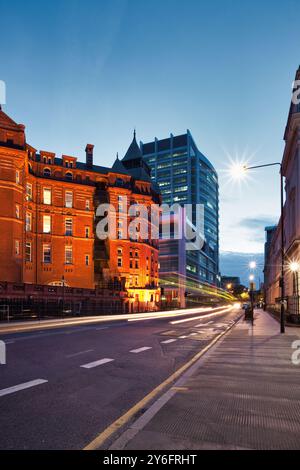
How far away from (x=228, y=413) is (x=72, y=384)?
4.07 m

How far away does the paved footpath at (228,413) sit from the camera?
520 cm

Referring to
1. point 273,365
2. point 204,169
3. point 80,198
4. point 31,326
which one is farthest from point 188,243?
point 273,365

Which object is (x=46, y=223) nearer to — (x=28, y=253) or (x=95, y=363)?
(x=28, y=253)

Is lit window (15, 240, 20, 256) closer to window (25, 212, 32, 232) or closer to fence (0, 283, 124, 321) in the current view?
window (25, 212, 32, 232)

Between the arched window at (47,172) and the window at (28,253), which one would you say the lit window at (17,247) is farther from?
the arched window at (47,172)

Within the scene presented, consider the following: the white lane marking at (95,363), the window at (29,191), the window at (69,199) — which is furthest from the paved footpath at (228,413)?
the window at (69,199)

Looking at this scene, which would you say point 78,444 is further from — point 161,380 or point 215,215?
point 215,215

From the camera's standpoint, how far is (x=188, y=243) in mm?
132750

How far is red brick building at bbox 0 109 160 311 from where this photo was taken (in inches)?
1930

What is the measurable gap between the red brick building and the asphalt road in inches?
1316

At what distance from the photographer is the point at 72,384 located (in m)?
9.06

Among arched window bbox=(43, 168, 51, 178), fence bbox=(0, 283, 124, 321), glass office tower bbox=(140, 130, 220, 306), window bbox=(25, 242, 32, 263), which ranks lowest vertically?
fence bbox=(0, 283, 124, 321)

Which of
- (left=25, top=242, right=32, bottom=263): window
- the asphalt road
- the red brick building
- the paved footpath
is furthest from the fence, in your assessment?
the paved footpath

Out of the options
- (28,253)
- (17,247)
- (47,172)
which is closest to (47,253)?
(28,253)
